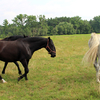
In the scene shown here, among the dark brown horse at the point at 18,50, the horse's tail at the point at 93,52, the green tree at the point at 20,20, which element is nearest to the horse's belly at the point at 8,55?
the dark brown horse at the point at 18,50

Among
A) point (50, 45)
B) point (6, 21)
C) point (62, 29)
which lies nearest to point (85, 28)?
point (62, 29)

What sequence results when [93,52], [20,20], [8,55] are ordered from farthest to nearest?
[20,20]
[8,55]
[93,52]

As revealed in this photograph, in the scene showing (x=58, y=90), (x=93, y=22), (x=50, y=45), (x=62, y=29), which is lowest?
(x=58, y=90)

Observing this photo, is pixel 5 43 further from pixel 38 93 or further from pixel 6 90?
pixel 38 93

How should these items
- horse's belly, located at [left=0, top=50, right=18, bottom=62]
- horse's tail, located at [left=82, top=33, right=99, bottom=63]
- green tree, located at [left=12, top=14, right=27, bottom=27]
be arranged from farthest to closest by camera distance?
green tree, located at [left=12, top=14, right=27, bottom=27], horse's belly, located at [left=0, top=50, right=18, bottom=62], horse's tail, located at [left=82, top=33, right=99, bottom=63]

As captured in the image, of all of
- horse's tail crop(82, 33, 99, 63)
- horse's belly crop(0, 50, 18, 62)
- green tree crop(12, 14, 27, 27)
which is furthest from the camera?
green tree crop(12, 14, 27, 27)

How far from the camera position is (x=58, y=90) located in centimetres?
427

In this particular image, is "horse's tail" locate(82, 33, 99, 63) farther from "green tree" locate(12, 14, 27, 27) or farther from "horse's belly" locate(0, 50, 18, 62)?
"green tree" locate(12, 14, 27, 27)

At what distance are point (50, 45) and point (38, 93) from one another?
2218 mm

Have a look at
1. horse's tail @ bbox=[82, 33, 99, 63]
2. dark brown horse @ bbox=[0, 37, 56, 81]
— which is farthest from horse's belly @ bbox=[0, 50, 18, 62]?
horse's tail @ bbox=[82, 33, 99, 63]

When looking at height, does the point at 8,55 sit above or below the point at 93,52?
below

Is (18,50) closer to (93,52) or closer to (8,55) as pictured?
(8,55)

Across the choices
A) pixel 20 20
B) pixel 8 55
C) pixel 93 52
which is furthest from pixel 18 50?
pixel 20 20

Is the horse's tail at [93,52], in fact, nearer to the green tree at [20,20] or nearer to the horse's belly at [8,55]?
the horse's belly at [8,55]
